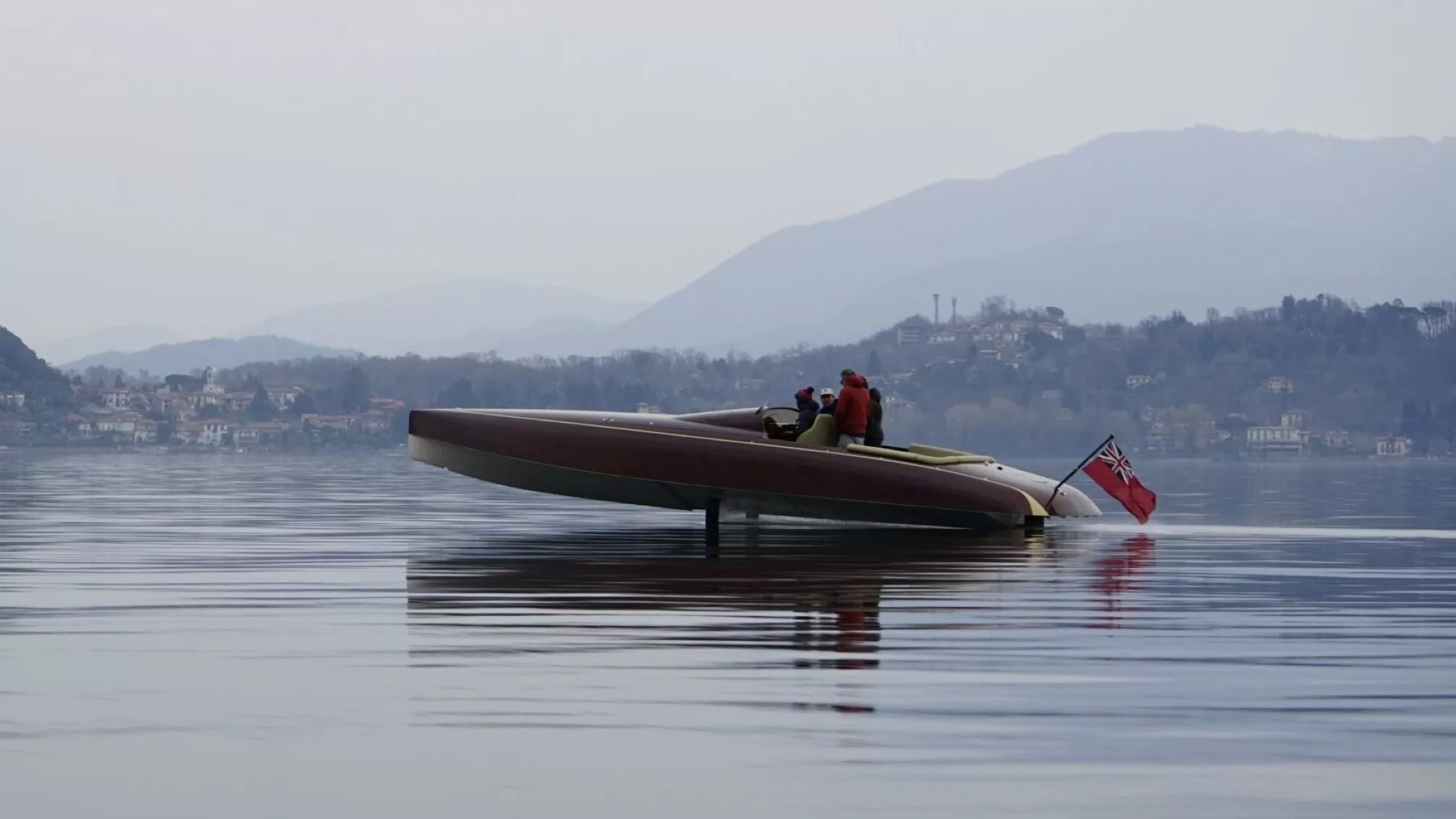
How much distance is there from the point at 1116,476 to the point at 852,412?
9.56ft

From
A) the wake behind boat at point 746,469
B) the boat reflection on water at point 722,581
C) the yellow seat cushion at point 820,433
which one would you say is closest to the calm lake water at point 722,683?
the boat reflection on water at point 722,581

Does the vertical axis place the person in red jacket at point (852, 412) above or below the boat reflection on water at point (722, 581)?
above

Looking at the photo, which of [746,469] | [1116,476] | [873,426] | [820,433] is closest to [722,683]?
[746,469]

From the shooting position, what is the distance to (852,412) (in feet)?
77.5

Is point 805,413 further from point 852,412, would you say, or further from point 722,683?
point 722,683

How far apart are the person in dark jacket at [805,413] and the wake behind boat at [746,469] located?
0.45 feet

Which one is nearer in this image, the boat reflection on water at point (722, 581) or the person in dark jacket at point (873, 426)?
the boat reflection on water at point (722, 581)

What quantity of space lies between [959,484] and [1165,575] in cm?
561

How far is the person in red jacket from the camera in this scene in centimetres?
2358

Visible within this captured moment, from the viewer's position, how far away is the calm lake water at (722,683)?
24.7 feet

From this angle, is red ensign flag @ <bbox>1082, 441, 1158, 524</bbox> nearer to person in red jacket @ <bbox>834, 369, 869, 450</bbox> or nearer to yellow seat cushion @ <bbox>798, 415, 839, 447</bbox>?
person in red jacket @ <bbox>834, 369, 869, 450</bbox>

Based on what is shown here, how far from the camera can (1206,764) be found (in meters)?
8.02

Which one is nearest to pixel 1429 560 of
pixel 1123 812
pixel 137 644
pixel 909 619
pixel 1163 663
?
pixel 909 619

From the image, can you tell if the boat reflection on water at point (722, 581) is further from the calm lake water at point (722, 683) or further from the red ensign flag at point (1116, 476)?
the red ensign flag at point (1116, 476)
